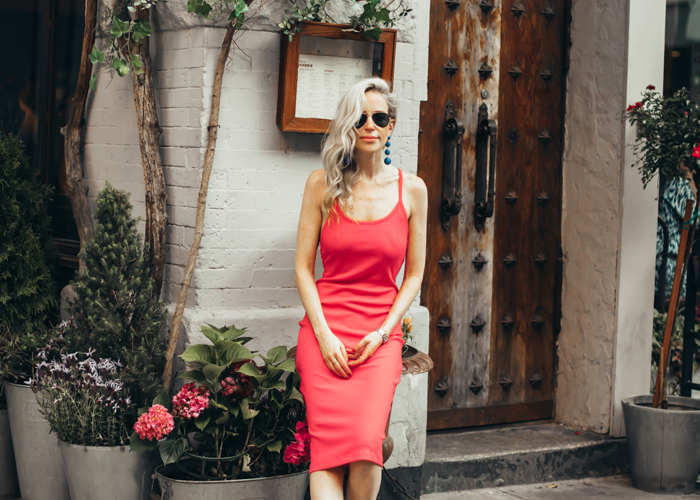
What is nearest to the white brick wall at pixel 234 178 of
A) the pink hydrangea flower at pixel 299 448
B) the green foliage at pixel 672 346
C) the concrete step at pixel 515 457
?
the pink hydrangea flower at pixel 299 448

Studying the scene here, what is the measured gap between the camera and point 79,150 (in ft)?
13.7

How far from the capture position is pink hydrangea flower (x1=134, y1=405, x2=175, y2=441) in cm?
312

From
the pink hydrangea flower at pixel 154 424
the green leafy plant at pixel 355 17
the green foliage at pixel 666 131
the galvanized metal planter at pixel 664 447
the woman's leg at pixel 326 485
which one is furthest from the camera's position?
the galvanized metal planter at pixel 664 447

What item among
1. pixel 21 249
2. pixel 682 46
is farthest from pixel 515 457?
pixel 682 46

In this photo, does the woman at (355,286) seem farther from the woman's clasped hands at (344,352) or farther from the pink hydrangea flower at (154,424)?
the pink hydrangea flower at (154,424)

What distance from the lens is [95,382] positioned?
336 cm

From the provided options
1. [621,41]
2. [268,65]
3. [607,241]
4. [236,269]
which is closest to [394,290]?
[236,269]

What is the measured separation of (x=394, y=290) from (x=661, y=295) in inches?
121

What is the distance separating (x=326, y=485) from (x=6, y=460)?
6.00ft

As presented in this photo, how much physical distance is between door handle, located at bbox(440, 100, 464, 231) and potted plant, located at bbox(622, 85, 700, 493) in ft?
3.22


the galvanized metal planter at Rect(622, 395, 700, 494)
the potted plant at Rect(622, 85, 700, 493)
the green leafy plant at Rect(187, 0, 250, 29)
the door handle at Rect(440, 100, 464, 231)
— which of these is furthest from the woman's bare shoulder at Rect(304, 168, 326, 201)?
the galvanized metal planter at Rect(622, 395, 700, 494)

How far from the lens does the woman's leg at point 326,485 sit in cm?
296

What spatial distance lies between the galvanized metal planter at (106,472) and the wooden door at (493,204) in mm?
1905

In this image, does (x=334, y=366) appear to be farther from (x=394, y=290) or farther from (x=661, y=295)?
(x=661, y=295)
